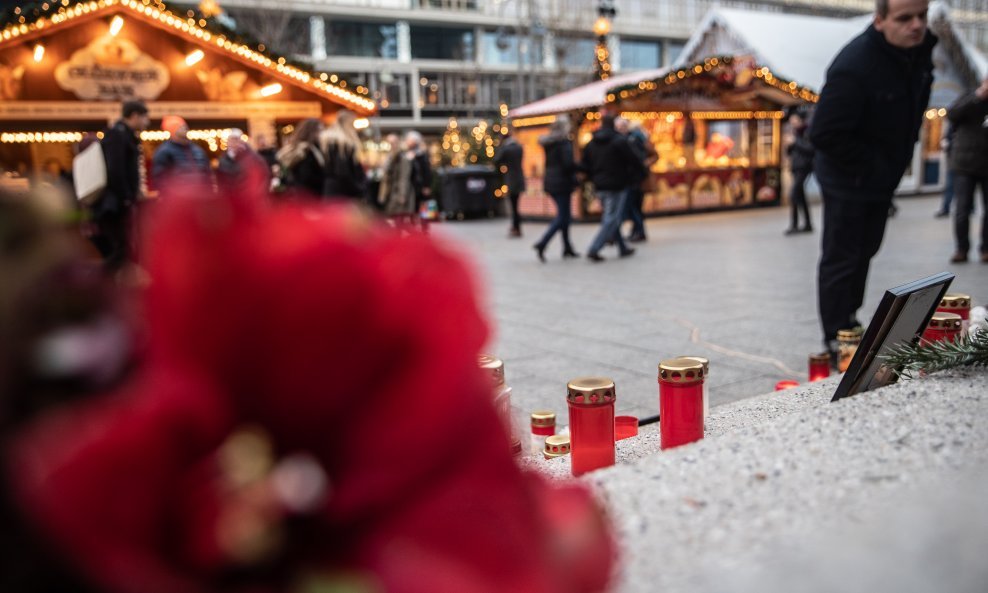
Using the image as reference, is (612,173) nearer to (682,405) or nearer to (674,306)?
(674,306)

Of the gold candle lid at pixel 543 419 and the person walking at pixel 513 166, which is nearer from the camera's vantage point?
the gold candle lid at pixel 543 419

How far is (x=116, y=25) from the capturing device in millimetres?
12156

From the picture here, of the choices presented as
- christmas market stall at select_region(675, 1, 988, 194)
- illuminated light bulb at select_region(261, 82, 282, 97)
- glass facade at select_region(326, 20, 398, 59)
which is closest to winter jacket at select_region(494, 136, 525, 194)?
illuminated light bulb at select_region(261, 82, 282, 97)

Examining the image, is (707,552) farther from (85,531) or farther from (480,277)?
(85,531)

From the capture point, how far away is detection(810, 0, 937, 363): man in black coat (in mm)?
3705

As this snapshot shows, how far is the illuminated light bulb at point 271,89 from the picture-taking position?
13.6 metres

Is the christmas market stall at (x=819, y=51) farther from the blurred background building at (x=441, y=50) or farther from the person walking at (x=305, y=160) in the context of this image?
the blurred background building at (x=441, y=50)

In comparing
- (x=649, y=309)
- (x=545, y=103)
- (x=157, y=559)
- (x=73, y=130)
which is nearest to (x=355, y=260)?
(x=157, y=559)

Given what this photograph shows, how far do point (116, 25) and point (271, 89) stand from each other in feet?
8.36

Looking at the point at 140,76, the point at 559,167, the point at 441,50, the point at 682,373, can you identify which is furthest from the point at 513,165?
the point at 441,50

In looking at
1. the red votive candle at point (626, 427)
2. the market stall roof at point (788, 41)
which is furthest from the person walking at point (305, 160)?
the market stall roof at point (788, 41)

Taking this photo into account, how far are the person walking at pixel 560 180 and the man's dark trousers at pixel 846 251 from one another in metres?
5.99

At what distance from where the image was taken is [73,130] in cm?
1312

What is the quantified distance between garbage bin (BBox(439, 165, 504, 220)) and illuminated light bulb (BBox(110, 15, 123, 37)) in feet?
24.1
